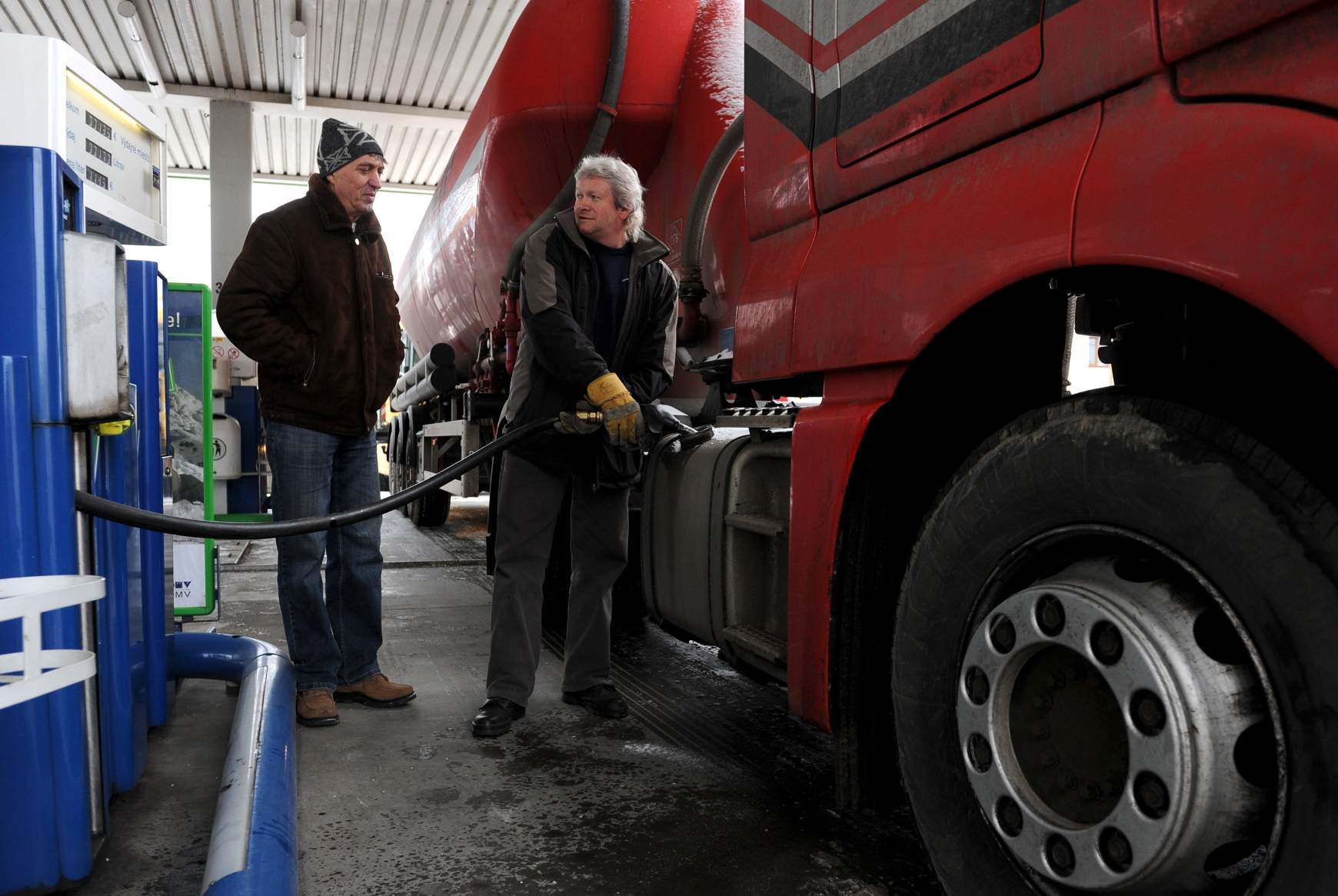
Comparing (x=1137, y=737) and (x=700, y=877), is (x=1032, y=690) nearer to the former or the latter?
(x=1137, y=737)

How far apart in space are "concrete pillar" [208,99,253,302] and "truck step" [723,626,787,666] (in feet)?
44.0

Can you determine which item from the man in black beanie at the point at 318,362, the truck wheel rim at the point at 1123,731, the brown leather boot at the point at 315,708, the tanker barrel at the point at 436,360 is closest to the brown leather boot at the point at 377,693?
the man in black beanie at the point at 318,362

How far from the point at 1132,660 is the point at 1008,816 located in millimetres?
315

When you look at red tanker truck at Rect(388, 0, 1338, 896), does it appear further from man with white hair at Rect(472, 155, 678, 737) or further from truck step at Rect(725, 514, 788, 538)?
man with white hair at Rect(472, 155, 678, 737)

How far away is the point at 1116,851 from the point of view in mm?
1147

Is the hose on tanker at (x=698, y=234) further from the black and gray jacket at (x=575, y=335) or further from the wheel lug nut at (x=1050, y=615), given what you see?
the wheel lug nut at (x=1050, y=615)

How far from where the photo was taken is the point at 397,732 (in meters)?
2.94

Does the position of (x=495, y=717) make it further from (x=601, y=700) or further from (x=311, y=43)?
(x=311, y=43)

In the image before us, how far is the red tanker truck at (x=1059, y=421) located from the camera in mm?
1002

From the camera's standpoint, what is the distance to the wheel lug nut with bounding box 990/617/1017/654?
1.30 meters

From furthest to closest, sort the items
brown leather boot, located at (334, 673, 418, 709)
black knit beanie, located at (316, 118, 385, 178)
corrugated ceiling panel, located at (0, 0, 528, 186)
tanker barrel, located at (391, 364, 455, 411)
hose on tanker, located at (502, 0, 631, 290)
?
corrugated ceiling panel, located at (0, 0, 528, 186), tanker barrel, located at (391, 364, 455, 411), hose on tanker, located at (502, 0, 631, 290), brown leather boot, located at (334, 673, 418, 709), black knit beanie, located at (316, 118, 385, 178)

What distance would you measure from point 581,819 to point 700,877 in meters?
0.38

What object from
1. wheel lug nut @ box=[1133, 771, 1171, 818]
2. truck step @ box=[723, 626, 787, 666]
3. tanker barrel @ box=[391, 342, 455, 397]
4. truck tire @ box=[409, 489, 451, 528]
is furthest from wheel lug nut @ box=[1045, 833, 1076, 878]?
truck tire @ box=[409, 489, 451, 528]

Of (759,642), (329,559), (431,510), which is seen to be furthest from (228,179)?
(759,642)
